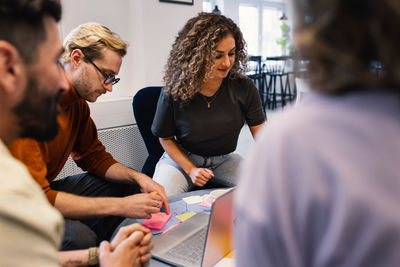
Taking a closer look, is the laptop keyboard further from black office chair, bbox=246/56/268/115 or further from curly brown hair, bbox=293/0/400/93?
black office chair, bbox=246/56/268/115

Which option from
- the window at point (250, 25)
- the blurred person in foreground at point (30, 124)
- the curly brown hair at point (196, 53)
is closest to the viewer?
the blurred person in foreground at point (30, 124)

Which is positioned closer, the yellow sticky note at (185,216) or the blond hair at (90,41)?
the yellow sticky note at (185,216)

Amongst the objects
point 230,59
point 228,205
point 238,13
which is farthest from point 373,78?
point 238,13

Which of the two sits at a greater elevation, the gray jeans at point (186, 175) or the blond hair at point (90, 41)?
the blond hair at point (90, 41)

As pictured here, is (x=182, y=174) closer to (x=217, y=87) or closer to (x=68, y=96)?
(x=217, y=87)

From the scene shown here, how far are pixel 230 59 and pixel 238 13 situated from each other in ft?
19.7

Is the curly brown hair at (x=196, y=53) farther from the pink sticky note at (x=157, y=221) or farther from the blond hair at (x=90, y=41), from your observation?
the pink sticky note at (x=157, y=221)

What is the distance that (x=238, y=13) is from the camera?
7461 millimetres

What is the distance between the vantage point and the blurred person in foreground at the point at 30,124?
1.57 ft

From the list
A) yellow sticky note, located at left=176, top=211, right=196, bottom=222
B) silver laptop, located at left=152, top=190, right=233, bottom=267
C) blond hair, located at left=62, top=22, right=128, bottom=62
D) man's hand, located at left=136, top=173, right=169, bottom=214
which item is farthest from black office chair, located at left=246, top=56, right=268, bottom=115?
silver laptop, located at left=152, top=190, right=233, bottom=267

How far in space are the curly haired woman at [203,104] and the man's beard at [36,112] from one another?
3.64ft

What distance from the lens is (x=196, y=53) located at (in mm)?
1916

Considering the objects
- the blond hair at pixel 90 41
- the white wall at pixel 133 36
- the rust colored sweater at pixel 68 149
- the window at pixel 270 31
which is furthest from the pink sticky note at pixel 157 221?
the window at pixel 270 31

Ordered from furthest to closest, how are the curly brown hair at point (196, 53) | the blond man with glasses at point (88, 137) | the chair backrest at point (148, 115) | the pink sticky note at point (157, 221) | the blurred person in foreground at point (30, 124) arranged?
1. the chair backrest at point (148, 115)
2. the curly brown hair at point (196, 53)
3. the blond man with glasses at point (88, 137)
4. the pink sticky note at point (157, 221)
5. the blurred person in foreground at point (30, 124)
